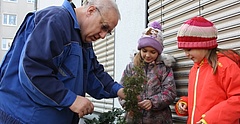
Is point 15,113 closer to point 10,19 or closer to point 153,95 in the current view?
point 153,95

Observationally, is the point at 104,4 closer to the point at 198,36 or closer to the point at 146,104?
the point at 198,36

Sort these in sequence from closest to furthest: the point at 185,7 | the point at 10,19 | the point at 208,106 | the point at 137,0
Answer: the point at 208,106, the point at 185,7, the point at 137,0, the point at 10,19

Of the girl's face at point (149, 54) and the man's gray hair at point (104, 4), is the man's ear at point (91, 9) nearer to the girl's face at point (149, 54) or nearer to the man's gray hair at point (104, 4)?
the man's gray hair at point (104, 4)

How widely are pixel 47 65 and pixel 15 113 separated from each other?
1.59 feet

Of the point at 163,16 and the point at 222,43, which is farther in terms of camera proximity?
the point at 163,16

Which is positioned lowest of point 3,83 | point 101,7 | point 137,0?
point 3,83

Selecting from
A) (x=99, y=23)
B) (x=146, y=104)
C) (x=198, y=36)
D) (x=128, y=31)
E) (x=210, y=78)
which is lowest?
(x=146, y=104)

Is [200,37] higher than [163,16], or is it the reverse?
[163,16]

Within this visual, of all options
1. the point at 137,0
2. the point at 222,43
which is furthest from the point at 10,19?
the point at 222,43

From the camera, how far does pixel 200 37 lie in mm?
2695

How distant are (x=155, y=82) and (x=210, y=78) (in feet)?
3.20

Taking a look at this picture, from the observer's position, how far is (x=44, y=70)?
2.44 m

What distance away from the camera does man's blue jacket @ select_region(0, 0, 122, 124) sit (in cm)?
245

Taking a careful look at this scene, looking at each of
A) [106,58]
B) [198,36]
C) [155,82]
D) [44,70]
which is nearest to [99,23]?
[44,70]
